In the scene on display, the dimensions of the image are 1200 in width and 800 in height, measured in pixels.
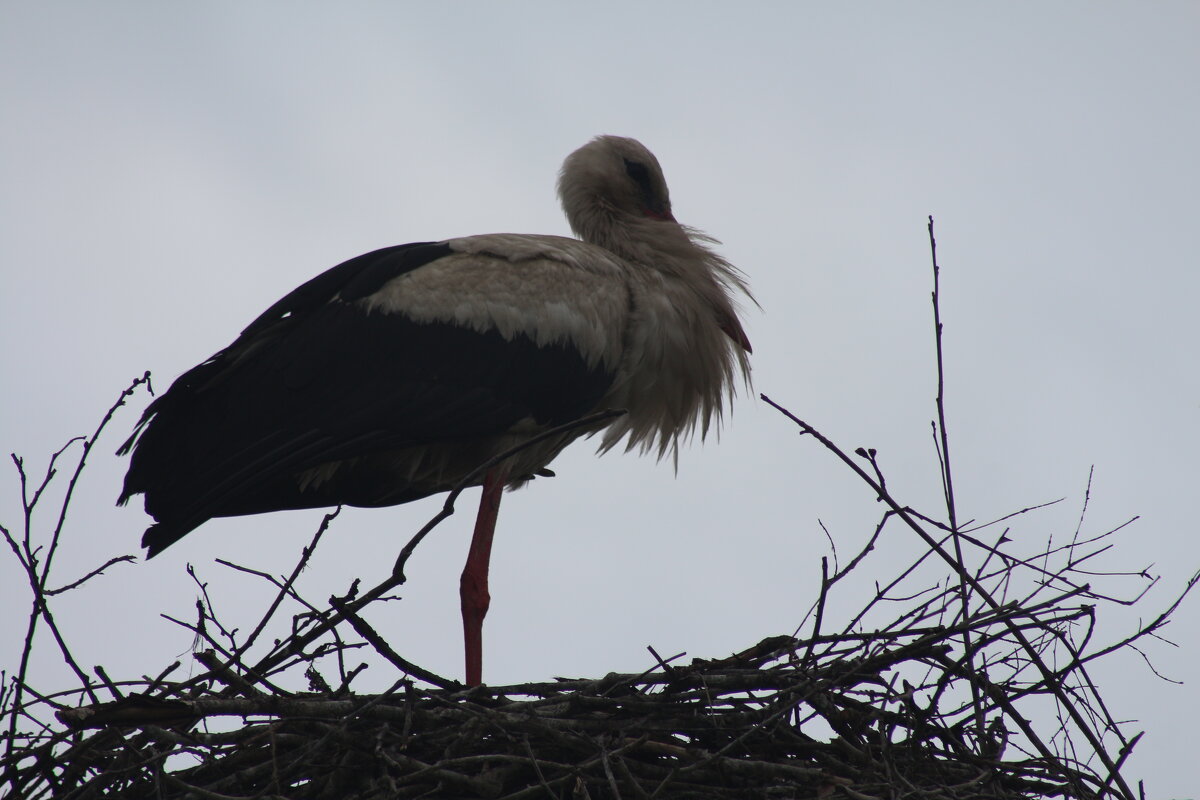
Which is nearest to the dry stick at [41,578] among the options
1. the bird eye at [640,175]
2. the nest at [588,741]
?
the nest at [588,741]

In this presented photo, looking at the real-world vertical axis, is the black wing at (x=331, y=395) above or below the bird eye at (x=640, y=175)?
below

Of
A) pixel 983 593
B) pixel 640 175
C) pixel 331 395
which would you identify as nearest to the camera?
pixel 983 593

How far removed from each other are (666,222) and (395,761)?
2798mm

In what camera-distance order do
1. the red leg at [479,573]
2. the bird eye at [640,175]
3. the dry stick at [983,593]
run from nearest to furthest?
the dry stick at [983,593] < the red leg at [479,573] < the bird eye at [640,175]

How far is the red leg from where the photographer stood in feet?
14.5

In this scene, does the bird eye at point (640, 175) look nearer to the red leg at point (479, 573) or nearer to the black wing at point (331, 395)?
the black wing at point (331, 395)

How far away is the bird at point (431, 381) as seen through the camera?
410 cm

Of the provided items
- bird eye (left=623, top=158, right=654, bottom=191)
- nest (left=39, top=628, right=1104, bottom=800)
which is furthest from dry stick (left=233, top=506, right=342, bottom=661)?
bird eye (left=623, top=158, right=654, bottom=191)

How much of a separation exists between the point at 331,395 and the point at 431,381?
33 centimetres

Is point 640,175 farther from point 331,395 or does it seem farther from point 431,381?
point 331,395

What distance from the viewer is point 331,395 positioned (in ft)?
13.6

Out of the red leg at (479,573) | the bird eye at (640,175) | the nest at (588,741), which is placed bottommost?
the nest at (588,741)

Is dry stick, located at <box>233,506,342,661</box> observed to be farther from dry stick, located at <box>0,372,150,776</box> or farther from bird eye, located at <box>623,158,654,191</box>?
bird eye, located at <box>623,158,654,191</box>

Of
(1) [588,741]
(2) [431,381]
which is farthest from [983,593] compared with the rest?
(2) [431,381]
